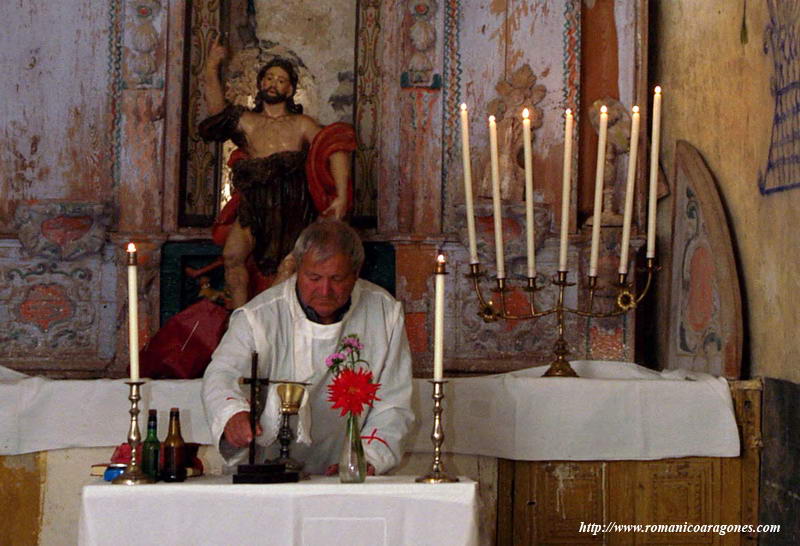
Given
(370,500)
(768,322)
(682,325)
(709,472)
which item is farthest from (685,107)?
(370,500)

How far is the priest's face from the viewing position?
3965mm

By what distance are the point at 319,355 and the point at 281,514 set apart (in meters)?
0.88

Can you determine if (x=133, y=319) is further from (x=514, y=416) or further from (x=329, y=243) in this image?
(x=514, y=416)

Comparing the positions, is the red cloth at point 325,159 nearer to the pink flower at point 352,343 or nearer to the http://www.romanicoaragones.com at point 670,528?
the http://www.romanicoaragones.com at point 670,528

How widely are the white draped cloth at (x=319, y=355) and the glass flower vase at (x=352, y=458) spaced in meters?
0.48

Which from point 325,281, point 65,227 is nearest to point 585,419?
point 325,281

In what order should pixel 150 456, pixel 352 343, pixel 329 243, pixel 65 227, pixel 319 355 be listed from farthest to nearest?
pixel 65 227
pixel 319 355
pixel 329 243
pixel 352 343
pixel 150 456

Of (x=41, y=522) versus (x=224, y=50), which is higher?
(x=224, y=50)

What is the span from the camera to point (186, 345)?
5.41m

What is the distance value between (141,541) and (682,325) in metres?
3.58

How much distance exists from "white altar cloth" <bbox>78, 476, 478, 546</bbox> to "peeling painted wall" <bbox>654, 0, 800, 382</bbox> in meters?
1.83

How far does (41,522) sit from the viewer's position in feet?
15.1

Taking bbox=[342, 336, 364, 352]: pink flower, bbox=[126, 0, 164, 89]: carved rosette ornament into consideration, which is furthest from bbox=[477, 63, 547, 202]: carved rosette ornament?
bbox=[342, 336, 364, 352]: pink flower

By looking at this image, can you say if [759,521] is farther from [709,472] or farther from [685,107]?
[685,107]
